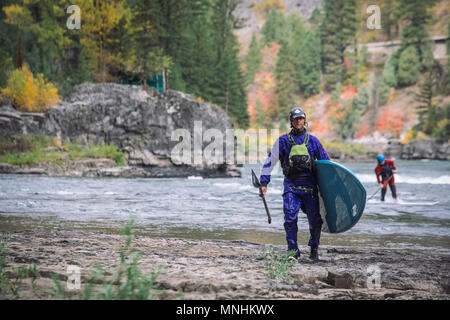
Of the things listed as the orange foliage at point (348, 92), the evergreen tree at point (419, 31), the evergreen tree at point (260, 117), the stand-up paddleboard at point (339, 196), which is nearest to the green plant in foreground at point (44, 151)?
the stand-up paddleboard at point (339, 196)

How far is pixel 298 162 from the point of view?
518cm

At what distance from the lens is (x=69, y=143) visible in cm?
2588

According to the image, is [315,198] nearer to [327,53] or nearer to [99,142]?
[99,142]

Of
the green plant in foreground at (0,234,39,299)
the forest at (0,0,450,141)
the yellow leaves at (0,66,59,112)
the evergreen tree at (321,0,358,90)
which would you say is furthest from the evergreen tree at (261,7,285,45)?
the green plant in foreground at (0,234,39,299)

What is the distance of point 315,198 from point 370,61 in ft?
277

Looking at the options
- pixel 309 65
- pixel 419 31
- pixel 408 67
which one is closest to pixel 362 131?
pixel 408 67

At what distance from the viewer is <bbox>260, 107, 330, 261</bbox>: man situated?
5191 millimetres

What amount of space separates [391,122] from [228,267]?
→ 68.0 meters

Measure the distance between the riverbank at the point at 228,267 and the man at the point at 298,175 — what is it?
0.43 m

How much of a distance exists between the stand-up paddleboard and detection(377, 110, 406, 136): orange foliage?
63969mm

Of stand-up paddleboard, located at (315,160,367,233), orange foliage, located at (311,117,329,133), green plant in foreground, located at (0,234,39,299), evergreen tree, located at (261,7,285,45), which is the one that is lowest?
green plant in foreground, located at (0,234,39,299)

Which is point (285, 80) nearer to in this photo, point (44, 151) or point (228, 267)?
point (44, 151)

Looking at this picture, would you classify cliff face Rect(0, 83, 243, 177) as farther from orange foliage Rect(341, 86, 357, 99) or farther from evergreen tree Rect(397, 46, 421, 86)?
evergreen tree Rect(397, 46, 421, 86)
